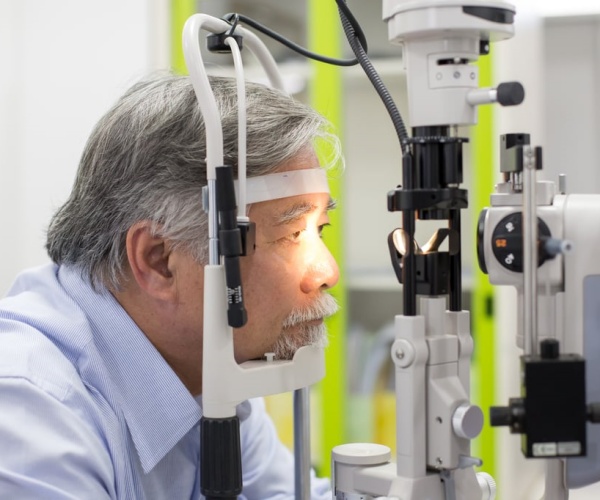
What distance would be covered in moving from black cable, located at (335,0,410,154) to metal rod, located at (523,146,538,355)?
0.44 ft

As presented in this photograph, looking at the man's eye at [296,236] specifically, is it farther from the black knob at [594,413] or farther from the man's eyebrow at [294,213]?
the black knob at [594,413]

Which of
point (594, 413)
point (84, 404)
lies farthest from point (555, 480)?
point (84, 404)

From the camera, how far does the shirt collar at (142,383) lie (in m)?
1.14

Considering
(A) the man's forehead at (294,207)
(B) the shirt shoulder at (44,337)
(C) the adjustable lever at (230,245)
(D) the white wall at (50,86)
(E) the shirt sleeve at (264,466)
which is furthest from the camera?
(D) the white wall at (50,86)

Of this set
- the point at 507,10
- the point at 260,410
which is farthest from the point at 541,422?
the point at 260,410

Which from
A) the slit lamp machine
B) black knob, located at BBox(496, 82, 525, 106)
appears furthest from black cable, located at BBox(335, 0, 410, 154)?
black knob, located at BBox(496, 82, 525, 106)

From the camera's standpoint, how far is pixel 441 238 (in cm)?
90

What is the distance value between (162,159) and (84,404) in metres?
0.36

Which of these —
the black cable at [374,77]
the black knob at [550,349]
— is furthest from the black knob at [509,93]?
the black knob at [550,349]

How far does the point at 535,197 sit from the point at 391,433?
1608mm

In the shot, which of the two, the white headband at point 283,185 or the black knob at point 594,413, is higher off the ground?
the white headband at point 283,185

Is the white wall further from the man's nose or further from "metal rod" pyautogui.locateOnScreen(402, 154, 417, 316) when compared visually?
"metal rod" pyautogui.locateOnScreen(402, 154, 417, 316)

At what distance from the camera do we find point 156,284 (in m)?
1.20

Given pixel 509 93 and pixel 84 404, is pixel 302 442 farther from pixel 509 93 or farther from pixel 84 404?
pixel 509 93
